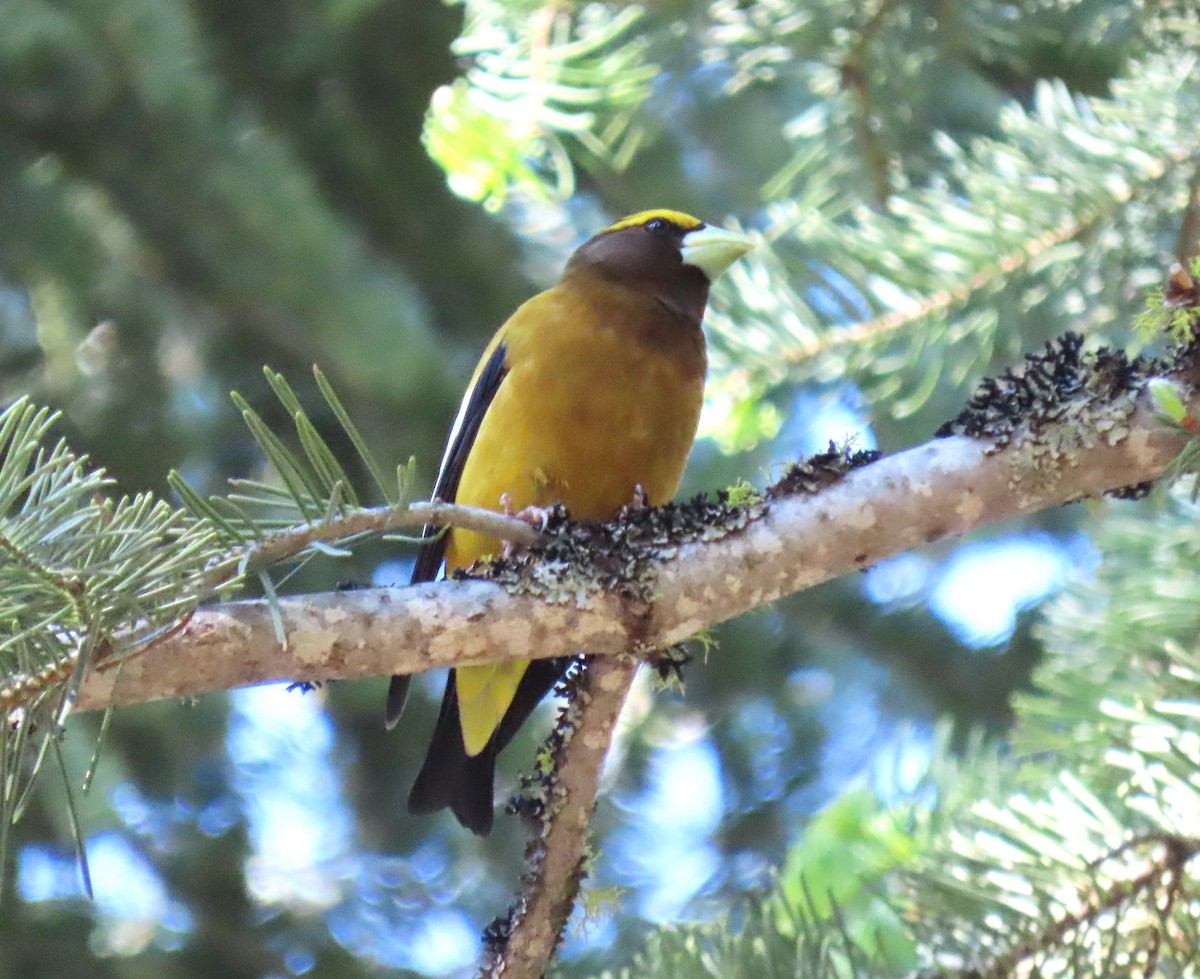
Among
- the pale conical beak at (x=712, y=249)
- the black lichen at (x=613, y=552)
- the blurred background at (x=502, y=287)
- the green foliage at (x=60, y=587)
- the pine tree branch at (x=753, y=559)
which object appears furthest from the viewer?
the pale conical beak at (x=712, y=249)

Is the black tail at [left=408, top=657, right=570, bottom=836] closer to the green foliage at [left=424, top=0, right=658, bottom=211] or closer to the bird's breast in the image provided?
the bird's breast


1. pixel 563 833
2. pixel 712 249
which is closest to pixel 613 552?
pixel 563 833

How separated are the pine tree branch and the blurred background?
12 centimetres

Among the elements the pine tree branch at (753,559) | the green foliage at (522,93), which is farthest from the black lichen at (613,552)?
the green foliage at (522,93)

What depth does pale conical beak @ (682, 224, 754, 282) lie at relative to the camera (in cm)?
238

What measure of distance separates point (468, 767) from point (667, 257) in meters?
1.05

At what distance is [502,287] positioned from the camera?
9.36 ft

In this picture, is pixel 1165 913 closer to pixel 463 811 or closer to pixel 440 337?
pixel 463 811

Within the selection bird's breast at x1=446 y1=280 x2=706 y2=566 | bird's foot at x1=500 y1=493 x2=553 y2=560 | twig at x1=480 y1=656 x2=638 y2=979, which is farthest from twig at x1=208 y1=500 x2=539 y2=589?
bird's breast at x1=446 y1=280 x2=706 y2=566

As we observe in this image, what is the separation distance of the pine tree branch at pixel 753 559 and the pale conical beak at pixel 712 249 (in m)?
1.10

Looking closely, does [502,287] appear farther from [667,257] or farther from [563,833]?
[563,833]

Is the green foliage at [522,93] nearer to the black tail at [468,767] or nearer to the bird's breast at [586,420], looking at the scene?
the bird's breast at [586,420]

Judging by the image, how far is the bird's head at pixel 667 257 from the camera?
2400mm

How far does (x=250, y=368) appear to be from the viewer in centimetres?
261
